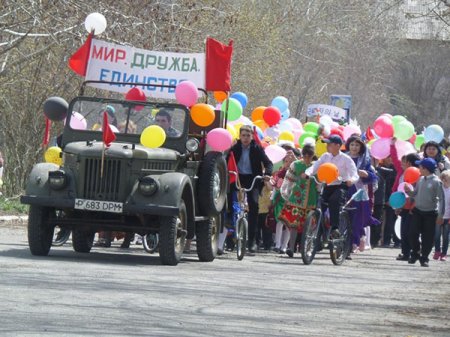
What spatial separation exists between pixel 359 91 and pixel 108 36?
43.7 meters

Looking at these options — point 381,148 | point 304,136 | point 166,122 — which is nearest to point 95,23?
point 166,122

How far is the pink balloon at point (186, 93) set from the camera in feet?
61.8

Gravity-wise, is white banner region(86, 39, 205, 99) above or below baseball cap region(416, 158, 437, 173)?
above

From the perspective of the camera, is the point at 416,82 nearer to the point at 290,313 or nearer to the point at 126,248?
the point at 126,248

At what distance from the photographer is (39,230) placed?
17453 mm

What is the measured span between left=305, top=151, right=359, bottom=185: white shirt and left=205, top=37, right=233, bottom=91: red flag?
2.14 meters

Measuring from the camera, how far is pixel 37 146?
1236 inches

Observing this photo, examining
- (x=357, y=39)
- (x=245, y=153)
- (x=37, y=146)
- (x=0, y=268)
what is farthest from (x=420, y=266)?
(x=357, y=39)

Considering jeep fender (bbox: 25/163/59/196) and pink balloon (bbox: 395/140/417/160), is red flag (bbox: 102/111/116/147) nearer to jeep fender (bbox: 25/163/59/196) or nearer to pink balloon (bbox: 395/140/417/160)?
jeep fender (bbox: 25/163/59/196)

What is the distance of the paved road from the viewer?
11086 mm

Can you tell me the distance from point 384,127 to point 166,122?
26.9 ft

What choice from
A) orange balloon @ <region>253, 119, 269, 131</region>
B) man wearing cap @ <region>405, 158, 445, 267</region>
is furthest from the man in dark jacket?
orange balloon @ <region>253, 119, 269, 131</region>

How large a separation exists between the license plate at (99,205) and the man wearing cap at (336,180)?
447 cm

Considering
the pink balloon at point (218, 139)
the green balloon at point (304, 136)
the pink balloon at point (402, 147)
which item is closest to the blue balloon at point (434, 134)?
the pink balloon at point (402, 147)
